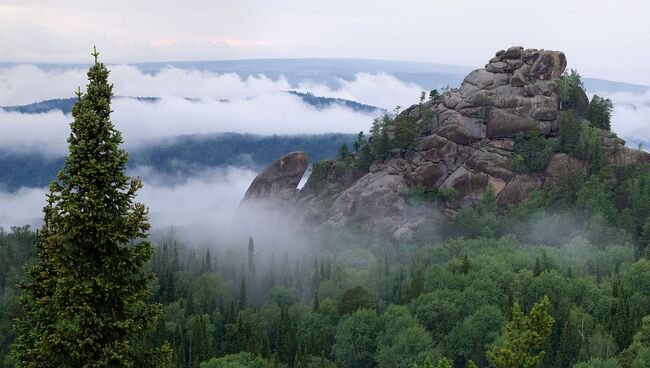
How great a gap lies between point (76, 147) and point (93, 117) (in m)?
1.31

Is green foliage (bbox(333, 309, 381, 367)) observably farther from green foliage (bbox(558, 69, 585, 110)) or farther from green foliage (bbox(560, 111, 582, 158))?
green foliage (bbox(558, 69, 585, 110))

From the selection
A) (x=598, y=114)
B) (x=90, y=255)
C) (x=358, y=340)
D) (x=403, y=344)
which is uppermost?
(x=90, y=255)

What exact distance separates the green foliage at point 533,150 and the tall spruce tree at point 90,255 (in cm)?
16543

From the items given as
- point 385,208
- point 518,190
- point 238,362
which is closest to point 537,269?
point 518,190

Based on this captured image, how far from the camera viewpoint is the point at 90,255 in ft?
87.9

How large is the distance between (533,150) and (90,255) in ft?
561

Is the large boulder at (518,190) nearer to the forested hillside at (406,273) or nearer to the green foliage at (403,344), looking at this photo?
the forested hillside at (406,273)

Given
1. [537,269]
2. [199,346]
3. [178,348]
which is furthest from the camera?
[537,269]

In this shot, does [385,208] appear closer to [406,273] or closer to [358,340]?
[406,273]

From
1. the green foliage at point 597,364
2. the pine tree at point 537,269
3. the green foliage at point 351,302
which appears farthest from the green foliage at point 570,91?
the green foliage at point 597,364

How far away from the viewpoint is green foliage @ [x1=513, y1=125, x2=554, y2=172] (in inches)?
7190

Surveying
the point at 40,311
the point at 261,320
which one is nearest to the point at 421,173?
the point at 261,320

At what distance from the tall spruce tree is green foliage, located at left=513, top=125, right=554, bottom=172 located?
165425 mm

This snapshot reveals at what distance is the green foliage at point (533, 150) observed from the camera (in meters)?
183
